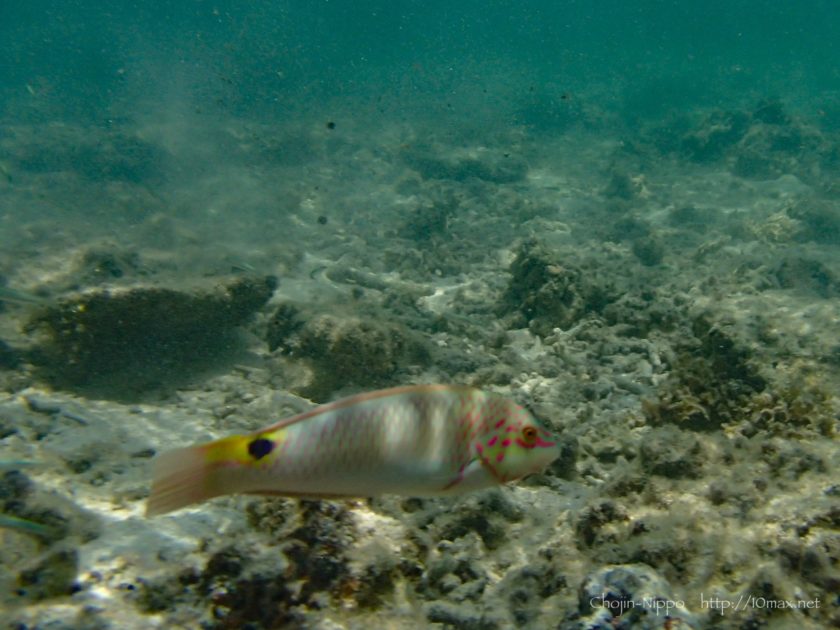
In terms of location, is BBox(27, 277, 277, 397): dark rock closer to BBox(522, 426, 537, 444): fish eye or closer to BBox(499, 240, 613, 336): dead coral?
BBox(499, 240, 613, 336): dead coral

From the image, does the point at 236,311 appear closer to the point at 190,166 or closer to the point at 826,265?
the point at 826,265

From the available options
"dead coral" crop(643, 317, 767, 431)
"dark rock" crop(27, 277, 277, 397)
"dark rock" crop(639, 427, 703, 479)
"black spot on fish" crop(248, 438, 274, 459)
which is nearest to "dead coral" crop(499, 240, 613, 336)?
"dead coral" crop(643, 317, 767, 431)

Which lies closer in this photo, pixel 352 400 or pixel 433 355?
pixel 352 400

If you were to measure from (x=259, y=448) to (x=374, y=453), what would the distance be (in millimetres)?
350

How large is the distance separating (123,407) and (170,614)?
4.33 meters

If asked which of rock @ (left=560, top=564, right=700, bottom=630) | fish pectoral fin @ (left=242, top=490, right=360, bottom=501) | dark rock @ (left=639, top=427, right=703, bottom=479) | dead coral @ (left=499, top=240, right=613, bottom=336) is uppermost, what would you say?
dead coral @ (left=499, top=240, right=613, bottom=336)

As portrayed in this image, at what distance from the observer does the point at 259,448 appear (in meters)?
1.54

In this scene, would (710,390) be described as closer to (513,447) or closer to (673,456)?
(673,456)

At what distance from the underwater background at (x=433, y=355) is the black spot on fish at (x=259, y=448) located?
1.09 meters

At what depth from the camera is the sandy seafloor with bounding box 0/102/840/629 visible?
2.40 m

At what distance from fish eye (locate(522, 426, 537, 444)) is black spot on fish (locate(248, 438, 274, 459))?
32.2 inches

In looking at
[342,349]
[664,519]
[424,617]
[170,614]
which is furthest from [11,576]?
[342,349]

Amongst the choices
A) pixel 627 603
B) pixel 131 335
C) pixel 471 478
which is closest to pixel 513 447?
pixel 471 478

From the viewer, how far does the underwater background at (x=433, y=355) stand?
2445 millimetres
